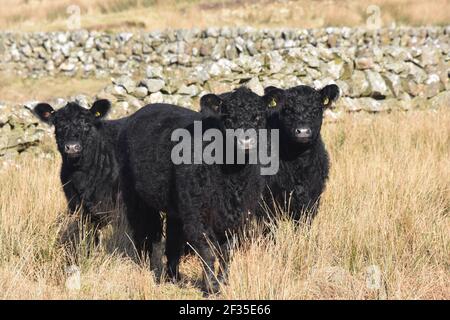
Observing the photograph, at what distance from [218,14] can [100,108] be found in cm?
2110

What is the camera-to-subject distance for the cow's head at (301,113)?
21.6 ft

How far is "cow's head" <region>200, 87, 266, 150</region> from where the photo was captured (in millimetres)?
5535

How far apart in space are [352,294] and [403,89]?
25.1 ft

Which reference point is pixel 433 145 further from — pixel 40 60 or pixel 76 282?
pixel 40 60

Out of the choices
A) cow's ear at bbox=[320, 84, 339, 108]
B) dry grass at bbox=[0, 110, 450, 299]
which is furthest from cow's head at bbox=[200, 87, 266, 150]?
cow's ear at bbox=[320, 84, 339, 108]

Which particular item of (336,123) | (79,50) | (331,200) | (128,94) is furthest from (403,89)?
(79,50)

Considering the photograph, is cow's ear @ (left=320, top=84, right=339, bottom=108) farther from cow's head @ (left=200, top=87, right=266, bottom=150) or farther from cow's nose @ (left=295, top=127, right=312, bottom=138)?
cow's head @ (left=200, top=87, right=266, bottom=150)

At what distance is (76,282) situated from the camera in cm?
542

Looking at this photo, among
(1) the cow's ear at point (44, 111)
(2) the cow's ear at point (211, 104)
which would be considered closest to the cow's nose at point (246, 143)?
(2) the cow's ear at point (211, 104)

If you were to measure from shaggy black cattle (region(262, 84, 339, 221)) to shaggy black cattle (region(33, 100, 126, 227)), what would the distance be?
1555 millimetres

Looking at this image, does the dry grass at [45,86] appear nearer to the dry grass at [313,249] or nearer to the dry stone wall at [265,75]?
the dry stone wall at [265,75]

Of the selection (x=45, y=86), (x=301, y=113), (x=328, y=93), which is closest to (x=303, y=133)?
(x=301, y=113)

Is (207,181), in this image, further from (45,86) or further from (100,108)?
(45,86)

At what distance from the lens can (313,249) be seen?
592cm
